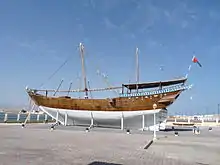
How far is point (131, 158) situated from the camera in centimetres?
1055

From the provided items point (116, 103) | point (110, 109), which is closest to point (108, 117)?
point (110, 109)

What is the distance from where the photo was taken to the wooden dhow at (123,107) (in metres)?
35.5

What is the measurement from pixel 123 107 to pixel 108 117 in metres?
2.82

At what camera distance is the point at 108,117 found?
38.0 metres

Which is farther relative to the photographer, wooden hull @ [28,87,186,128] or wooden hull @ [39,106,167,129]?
wooden hull @ [39,106,167,129]

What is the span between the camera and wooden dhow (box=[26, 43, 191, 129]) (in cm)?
3547

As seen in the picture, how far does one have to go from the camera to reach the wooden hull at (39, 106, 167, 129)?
3562 centimetres

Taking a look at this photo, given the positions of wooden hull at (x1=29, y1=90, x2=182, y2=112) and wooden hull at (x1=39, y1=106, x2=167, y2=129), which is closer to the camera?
wooden hull at (x1=29, y1=90, x2=182, y2=112)

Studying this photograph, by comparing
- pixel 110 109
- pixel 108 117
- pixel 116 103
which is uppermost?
pixel 116 103

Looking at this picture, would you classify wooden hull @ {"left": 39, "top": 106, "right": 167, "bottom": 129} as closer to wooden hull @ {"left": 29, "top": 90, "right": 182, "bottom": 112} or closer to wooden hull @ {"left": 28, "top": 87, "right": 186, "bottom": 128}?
wooden hull @ {"left": 28, "top": 87, "right": 186, "bottom": 128}

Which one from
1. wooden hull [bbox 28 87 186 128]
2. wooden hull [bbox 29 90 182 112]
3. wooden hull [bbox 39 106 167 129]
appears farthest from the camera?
wooden hull [bbox 39 106 167 129]

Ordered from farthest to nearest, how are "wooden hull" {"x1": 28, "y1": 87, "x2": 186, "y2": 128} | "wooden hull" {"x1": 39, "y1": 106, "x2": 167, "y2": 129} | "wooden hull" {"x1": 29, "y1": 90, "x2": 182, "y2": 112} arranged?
"wooden hull" {"x1": 39, "y1": 106, "x2": 167, "y2": 129} → "wooden hull" {"x1": 28, "y1": 87, "x2": 186, "y2": 128} → "wooden hull" {"x1": 29, "y1": 90, "x2": 182, "y2": 112}

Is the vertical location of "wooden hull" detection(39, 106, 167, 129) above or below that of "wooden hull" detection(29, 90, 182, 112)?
below

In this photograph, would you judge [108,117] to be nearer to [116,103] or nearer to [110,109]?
[110,109]
